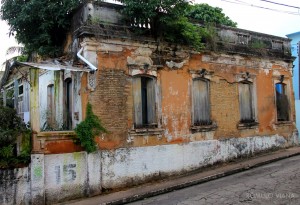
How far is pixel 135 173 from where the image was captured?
9727mm

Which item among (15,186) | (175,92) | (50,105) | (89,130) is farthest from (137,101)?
(15,186)

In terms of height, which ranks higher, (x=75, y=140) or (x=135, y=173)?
(x=75, y=140)

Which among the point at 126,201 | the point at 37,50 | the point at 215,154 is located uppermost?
the point at 37,50

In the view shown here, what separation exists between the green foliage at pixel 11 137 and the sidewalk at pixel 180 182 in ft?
5.42

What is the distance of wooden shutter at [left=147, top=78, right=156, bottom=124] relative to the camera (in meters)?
10.5

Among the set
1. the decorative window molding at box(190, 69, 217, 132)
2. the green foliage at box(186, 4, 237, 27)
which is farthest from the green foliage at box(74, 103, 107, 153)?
the green foliage at box(186, 4, 237, 27)

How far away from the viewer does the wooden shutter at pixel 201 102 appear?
11695 mm

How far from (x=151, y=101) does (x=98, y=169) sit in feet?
9.43

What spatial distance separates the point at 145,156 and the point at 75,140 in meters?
2.35

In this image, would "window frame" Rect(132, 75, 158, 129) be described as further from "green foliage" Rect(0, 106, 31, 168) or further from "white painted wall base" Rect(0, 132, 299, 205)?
"green foliage" Rect(0, 106, 31, 168)

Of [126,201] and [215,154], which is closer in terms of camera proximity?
[126,201]

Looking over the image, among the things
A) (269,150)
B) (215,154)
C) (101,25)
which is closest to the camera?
(101,25)

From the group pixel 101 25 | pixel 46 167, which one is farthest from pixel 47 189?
pixel 101 25

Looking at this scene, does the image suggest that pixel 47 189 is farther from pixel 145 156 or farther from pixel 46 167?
pixel 145 156
